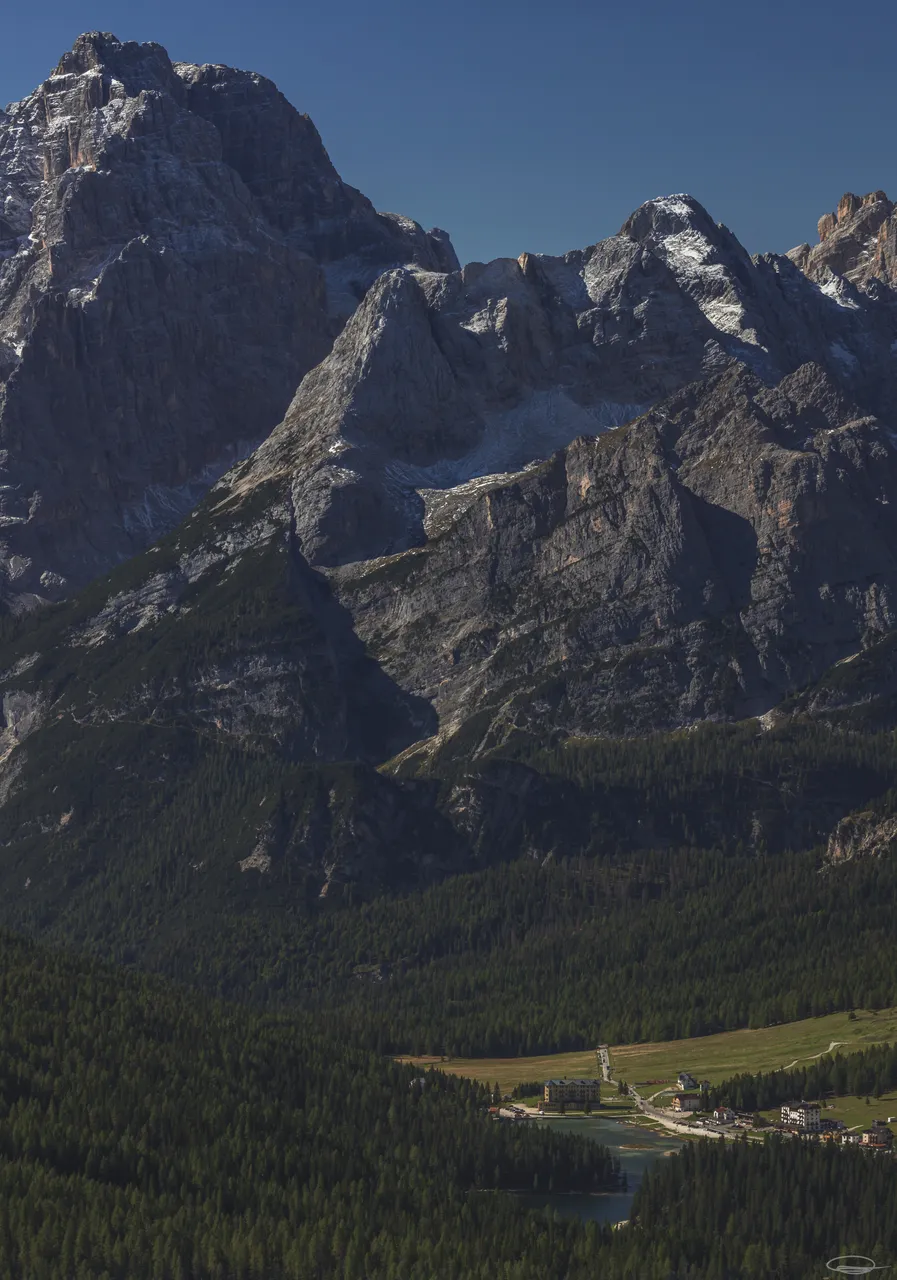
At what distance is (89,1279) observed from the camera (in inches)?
7849
